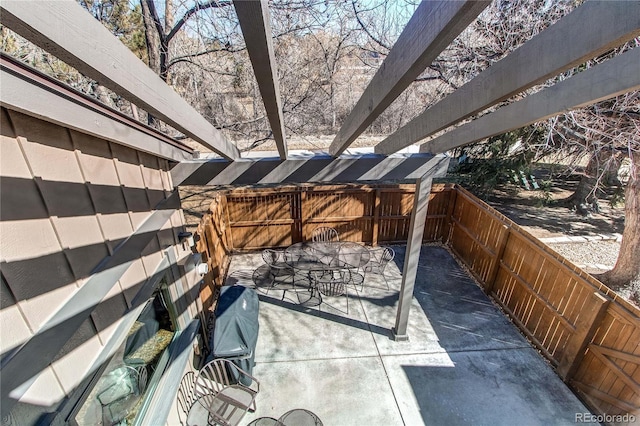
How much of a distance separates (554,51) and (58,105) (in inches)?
94.1

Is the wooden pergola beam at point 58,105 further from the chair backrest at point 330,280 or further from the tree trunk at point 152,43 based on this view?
the chair backrest at point 330,280

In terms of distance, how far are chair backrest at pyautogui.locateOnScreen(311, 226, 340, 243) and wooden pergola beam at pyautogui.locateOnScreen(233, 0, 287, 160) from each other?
619 centimetres

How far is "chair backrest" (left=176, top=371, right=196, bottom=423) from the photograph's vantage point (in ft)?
12.1

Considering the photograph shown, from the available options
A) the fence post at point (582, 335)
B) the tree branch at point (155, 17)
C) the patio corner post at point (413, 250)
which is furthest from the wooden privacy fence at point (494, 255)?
the tree branch at point (155, 17)

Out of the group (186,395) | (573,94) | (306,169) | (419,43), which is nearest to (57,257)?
(419,43)

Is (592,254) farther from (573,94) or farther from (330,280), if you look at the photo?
(573,94)

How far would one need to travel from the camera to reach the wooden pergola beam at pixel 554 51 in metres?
1.04

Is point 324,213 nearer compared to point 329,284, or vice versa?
point 329,284

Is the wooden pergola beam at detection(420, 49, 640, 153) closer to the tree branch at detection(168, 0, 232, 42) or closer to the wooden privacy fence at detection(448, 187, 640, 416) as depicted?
the wooden privacy fence at detection(448, 187, 640, 416)

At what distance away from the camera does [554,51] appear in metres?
1.31

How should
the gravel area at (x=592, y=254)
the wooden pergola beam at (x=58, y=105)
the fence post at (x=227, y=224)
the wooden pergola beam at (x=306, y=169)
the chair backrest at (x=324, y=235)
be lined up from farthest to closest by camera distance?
the chair backrest at (x=324, y=235), the fence post at (x=227, y=224), the gravel area at (x=592, y=254), the wooden pergola beam at (x=306, y=169), the wooden pergola beam at (x=58, y=105)

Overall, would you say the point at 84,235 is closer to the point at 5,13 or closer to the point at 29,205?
the point at 29,205

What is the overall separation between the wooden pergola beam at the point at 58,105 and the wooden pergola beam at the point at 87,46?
1.43 feet

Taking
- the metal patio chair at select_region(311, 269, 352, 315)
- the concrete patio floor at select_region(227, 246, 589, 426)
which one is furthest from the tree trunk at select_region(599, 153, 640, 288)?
the metal patio chair at select_region(311, 269, 352, 315)
